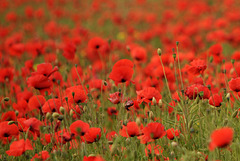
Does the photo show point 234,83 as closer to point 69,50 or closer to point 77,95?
point 77,95

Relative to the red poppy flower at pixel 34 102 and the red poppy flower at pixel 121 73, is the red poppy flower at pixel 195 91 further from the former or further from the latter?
the red poppy flower at pixel 34 102

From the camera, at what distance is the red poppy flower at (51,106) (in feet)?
5.96

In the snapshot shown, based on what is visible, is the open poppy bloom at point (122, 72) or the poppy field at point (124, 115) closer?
the poppy field at point (124, 115)

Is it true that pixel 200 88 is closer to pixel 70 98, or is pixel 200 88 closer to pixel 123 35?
pixel 70 98

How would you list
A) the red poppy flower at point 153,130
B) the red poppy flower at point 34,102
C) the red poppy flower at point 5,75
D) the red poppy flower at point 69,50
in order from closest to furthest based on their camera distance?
the red poppy flower at point 153,130 < the red poppy flower at point 34,102 < the red poppy flower at point 5,75 < the red poppy flower at point 69,50

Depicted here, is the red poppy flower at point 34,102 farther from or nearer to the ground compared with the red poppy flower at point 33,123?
farther from the ground

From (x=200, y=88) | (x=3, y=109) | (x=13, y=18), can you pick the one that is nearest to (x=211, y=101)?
(x=200, y=88)

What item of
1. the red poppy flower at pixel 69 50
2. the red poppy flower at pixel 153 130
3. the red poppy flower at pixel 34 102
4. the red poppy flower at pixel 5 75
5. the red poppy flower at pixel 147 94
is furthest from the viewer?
the red poppy flower at pixel 69 50

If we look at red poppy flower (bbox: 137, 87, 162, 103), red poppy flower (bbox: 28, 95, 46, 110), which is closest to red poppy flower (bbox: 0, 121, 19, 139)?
red poppy flower (bbox: 28, 95, 46, 110)

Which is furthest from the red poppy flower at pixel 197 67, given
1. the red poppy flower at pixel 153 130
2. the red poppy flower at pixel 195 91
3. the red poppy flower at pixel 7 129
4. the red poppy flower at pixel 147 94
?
the red poppy flower at pixel 7 129

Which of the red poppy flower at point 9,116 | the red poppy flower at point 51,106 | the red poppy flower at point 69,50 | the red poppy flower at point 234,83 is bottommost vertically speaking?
the red poppy flower at point 9,116

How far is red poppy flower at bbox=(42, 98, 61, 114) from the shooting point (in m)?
1.82

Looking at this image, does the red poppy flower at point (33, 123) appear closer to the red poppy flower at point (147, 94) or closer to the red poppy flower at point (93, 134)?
the red poppy flower at point (93, 134)

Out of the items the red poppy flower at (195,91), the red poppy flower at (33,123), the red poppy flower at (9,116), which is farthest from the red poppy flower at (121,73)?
the red poppy flower at (9,116)
